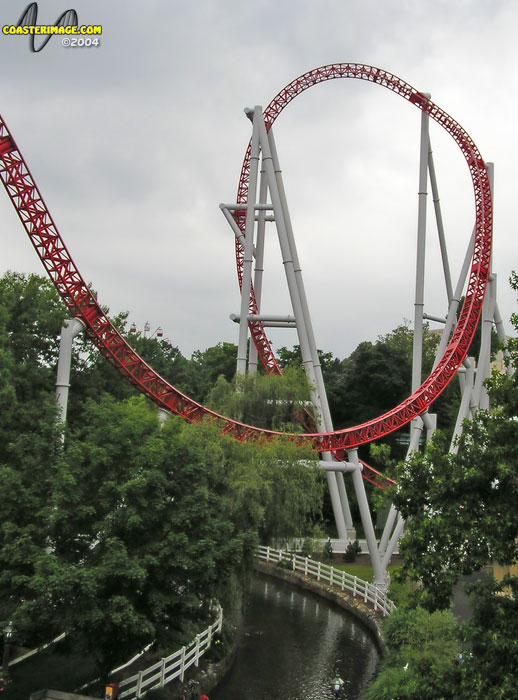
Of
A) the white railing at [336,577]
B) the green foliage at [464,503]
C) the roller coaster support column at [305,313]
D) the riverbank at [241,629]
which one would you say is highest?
the roller coaster support column at [305,313]

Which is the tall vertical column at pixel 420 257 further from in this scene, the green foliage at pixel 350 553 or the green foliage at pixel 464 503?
the green foliage at pixel 464 503

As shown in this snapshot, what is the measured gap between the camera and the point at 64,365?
1733cm

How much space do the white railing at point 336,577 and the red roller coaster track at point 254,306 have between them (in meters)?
3.66

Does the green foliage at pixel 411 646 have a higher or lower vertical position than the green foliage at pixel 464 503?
lower

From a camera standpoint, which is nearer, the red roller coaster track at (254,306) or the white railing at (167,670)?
the white railing at (167,670)

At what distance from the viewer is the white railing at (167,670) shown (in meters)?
12.2

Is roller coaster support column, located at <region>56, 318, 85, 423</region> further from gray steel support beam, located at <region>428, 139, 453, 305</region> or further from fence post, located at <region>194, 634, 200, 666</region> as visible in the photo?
gray steel support beam, located at <region>428, 139, 453, 305</region>

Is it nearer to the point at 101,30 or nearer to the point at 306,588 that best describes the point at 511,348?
the point at 101,30

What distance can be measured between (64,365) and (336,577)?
33.3ft

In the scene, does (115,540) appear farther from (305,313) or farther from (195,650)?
→ (305,313)

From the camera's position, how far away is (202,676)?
13.8 m

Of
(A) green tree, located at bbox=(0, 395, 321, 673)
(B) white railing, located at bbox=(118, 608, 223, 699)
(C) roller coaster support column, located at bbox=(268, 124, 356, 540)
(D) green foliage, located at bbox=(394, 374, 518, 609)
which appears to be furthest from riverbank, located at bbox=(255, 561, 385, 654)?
(D) green foliage, located at bbox=(394, 374, 518, 609)

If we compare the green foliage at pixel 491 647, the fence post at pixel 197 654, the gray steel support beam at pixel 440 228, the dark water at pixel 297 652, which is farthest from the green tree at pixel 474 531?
the gray steel support beam at pixel 440 228

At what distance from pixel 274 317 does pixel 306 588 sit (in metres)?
8.54
